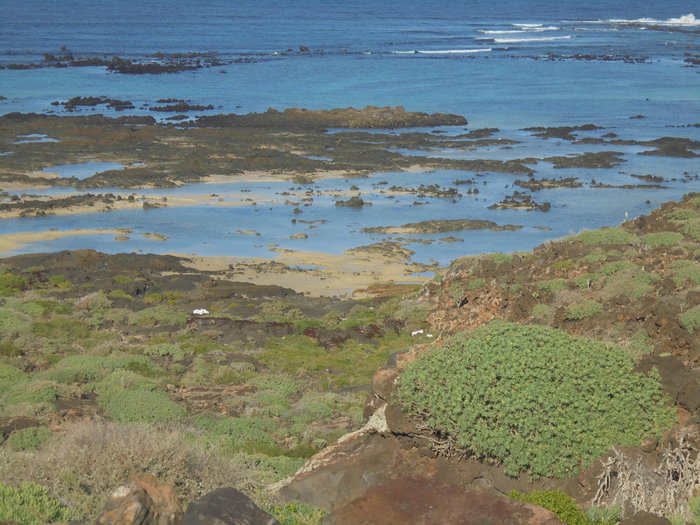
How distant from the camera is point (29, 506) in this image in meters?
8.56

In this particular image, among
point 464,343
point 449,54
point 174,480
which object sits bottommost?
point 449,54

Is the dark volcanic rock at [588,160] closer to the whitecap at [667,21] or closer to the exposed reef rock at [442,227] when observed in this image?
the exposed reef rock at [442,227]

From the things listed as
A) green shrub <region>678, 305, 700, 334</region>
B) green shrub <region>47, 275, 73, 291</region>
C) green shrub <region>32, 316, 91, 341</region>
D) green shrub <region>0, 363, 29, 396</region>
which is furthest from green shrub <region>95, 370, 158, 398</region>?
green shrub <region>47, 275, 73, 291</region>

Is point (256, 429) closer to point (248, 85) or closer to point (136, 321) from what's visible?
point (136, 321)

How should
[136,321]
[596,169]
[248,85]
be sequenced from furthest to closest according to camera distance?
[248,85], [596,169], [136,321]

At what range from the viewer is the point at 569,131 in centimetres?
5966

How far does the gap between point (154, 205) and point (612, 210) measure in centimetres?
1804

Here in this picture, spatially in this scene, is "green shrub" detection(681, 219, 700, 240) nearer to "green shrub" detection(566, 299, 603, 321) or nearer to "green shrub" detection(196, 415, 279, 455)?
"green shrub" detection(566, 299, 603, 321)

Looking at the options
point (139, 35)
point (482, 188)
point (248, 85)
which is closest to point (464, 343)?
point (482, 188)

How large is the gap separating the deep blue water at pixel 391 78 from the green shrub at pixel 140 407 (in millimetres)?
17756

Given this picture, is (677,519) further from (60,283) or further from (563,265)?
(60,283)

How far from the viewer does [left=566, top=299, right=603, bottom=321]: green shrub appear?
62.1ft

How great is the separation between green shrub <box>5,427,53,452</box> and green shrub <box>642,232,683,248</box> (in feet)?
45.5

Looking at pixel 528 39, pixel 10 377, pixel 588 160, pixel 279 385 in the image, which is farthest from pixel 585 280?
pixel 528 39
